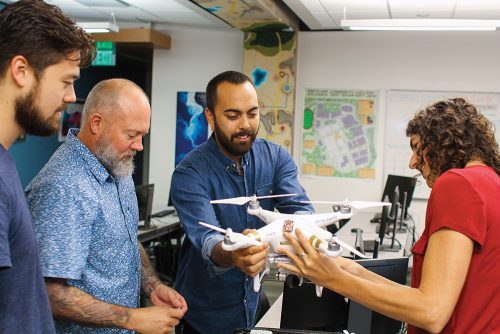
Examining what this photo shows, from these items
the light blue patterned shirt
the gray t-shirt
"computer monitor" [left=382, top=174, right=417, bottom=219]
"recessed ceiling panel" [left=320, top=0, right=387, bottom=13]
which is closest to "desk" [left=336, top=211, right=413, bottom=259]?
"computer monitor" [left=382, top=174, right=417, bottom=219]

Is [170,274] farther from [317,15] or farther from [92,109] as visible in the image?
[92,109]

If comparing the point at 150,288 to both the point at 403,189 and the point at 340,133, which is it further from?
the point at 340,133

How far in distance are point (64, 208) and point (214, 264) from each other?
1.55 feet

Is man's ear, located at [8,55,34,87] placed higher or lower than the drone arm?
higher

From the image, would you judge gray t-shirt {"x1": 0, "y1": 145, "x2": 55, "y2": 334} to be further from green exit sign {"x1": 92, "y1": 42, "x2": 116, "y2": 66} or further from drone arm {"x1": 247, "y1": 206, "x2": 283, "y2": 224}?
green exit sign {"x1": 92, "y1": 42, "x2": 116, "y2": 66}

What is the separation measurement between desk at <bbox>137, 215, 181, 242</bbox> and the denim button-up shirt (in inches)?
132

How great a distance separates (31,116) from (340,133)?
6.01 m

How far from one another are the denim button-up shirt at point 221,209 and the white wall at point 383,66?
15.8 feet

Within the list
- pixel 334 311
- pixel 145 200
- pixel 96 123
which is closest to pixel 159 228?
pixel 145 200

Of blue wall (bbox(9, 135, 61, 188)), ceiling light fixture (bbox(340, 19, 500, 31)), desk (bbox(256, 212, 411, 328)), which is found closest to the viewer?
desk (bbox(256, 212, 411, 328))

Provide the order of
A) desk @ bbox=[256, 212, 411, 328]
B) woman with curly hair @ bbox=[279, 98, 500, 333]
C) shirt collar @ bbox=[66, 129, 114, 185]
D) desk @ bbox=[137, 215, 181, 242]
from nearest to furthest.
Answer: woman with curly hair @ bbox=[279, 98, 500, 333]
shirt collar @ bbox=[66, 129, 114, 185]
desk @ bbox=[256, 212, 411, 328]
desk @ bbox=[137, 215, 181, 242]

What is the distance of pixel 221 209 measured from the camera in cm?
220

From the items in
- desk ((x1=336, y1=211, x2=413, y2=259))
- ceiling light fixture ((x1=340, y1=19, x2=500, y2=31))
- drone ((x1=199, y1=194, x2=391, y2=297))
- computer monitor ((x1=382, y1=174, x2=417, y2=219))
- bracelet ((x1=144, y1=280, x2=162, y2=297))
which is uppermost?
ceiling light fixture ((x1=340, y1=19, x2=500, y2=31))

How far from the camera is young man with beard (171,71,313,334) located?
85.7 inches
